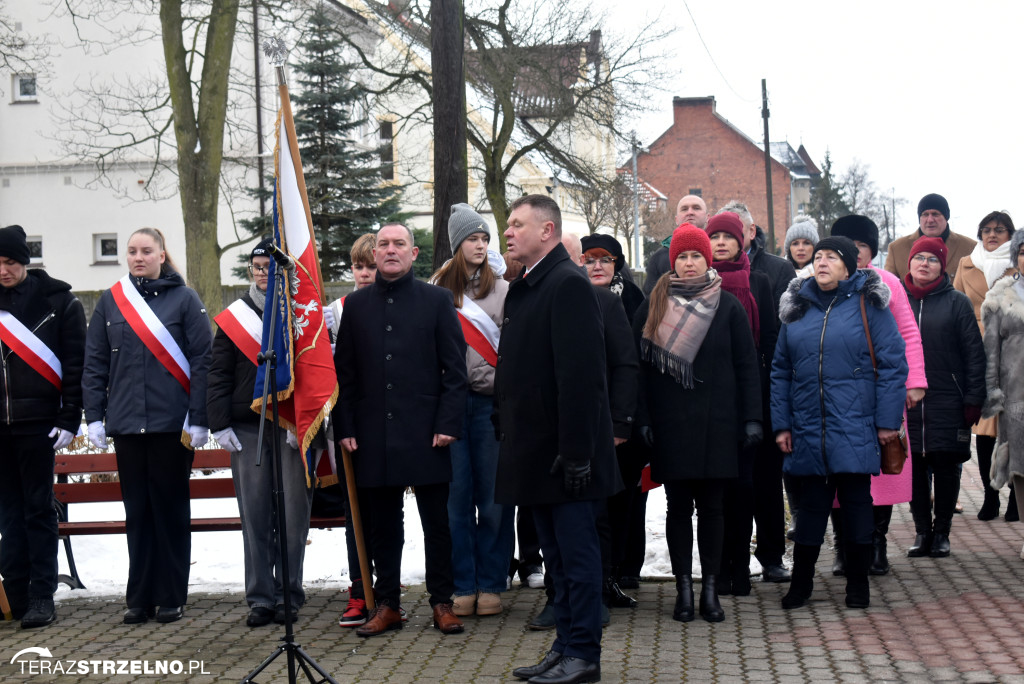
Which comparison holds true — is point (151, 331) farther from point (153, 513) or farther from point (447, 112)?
point (447, 112)

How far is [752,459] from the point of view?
22.9ft

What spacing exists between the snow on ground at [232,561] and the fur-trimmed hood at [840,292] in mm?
1907

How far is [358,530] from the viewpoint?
250 inches

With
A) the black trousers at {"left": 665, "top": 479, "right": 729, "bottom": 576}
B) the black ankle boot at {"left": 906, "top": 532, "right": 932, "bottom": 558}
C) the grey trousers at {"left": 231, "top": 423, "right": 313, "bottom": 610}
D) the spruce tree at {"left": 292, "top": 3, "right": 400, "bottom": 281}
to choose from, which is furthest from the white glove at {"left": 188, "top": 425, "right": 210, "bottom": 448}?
the spruce tree at {"left": 292, "top": 3, "right": 400, "bottom": 281}

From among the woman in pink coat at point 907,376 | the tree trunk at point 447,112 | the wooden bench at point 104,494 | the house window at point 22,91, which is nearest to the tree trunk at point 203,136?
the tree trunk at point 447,112

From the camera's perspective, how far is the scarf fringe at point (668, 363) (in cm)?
645

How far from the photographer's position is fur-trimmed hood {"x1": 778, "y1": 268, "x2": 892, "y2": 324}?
21.6ft

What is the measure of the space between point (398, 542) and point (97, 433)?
6.11 feet

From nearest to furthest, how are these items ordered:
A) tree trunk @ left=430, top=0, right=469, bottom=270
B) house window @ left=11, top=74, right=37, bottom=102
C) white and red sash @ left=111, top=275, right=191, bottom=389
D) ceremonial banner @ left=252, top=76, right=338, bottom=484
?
ceremonial banner @ left=252, top=76, right=338, bottom=484, white and red sash @ left=111, top=275, right=191, bottom=389, tree trunk @ left=430, top=0, right=469, bottom=270, house window @ left=11, top=74, right=37, bottom=102

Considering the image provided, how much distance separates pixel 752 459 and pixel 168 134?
3077 centimetres

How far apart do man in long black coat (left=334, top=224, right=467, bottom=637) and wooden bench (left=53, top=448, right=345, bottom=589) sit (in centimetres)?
103

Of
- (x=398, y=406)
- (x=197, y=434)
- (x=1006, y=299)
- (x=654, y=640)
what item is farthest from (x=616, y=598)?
(x=1006, y=299)

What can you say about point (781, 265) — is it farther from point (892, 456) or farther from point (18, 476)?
point (18, 476)

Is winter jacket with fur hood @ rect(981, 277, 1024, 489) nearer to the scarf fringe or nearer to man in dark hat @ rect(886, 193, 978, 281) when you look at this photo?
man in dark hat @ rect(886, 193, 978, 281)
